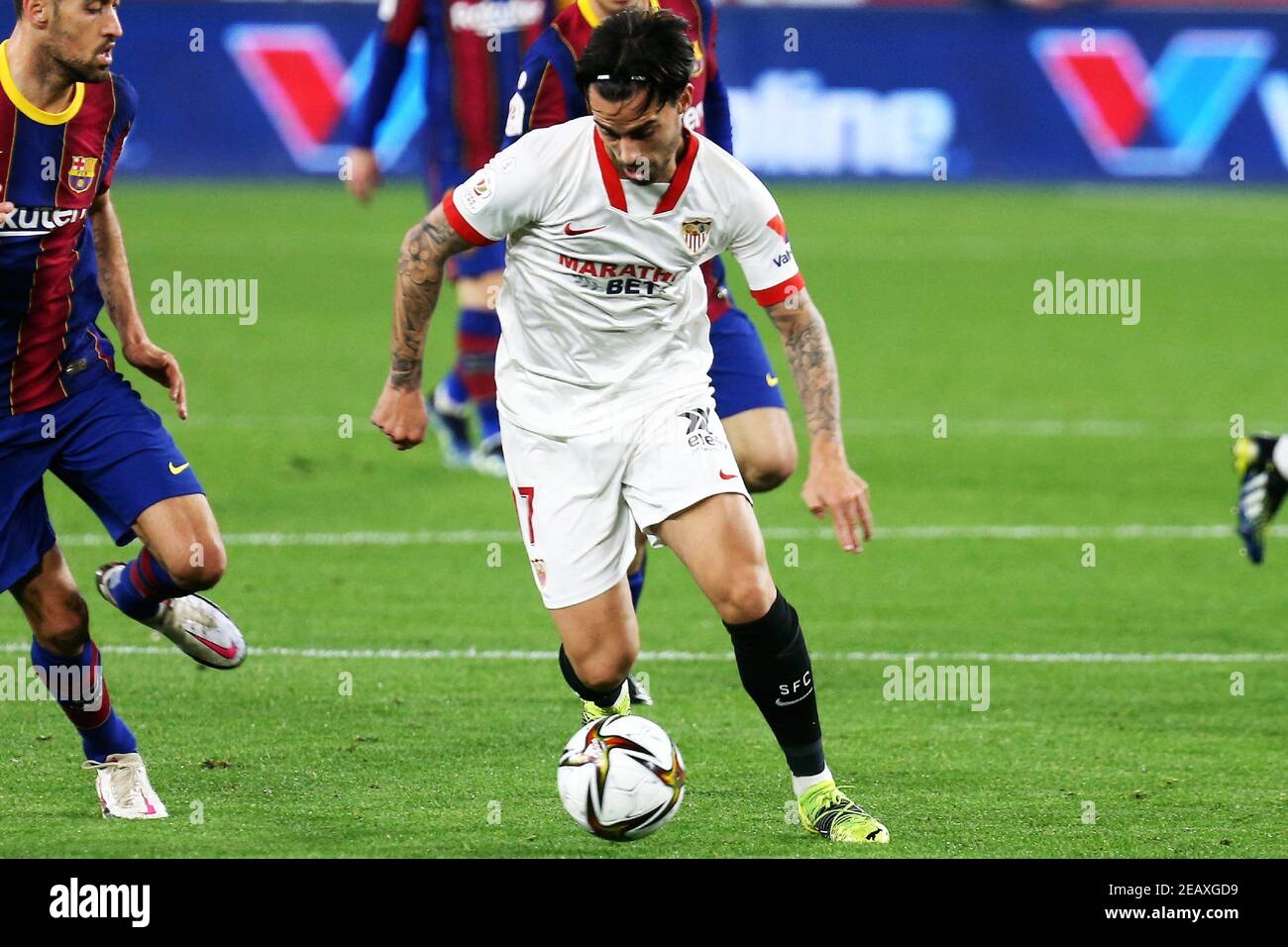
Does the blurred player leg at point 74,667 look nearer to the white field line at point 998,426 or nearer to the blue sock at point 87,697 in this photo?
the blue sock at point 87,697

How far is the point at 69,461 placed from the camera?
570 cm

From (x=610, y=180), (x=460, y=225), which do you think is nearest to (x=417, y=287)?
(x=460, y=225)

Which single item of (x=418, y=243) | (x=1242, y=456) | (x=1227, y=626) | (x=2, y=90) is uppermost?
(x=2, y=90)

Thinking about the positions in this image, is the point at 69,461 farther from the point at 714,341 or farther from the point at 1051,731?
the point at 1051,731

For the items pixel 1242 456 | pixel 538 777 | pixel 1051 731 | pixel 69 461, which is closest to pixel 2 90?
pixel 69 461

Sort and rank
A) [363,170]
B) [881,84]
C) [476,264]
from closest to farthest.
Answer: [363,170]
[476,264]
[881,84]

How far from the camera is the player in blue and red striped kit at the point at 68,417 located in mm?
5543

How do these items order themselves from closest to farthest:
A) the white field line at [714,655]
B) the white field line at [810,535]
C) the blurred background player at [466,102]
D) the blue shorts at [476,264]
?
the white field line at [714,655] < the white field line at [810,535] < the blurred background player at [466,102] < the blue shorts at [476,264]

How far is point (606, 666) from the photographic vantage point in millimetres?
5586

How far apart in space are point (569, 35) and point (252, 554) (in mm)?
3500

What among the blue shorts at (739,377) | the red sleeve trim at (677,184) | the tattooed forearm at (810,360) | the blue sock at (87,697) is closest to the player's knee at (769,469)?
the blue shorts at (739,377)

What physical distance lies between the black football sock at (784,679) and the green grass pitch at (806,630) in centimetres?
23

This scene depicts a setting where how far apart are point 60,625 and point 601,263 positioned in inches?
68.6
